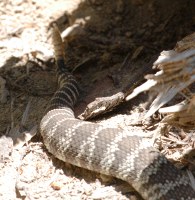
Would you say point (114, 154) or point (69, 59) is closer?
point (114, 154)

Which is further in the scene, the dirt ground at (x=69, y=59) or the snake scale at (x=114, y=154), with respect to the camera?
the dirt ground at (x=69, y=59)

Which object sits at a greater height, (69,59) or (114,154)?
(114,154)

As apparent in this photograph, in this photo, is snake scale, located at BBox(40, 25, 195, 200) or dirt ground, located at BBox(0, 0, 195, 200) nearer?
snake scale, located at BBox(40, 25, 195, 200)

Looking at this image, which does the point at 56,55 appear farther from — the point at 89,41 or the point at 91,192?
the point at 91,192

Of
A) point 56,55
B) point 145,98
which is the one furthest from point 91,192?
point 56,55
